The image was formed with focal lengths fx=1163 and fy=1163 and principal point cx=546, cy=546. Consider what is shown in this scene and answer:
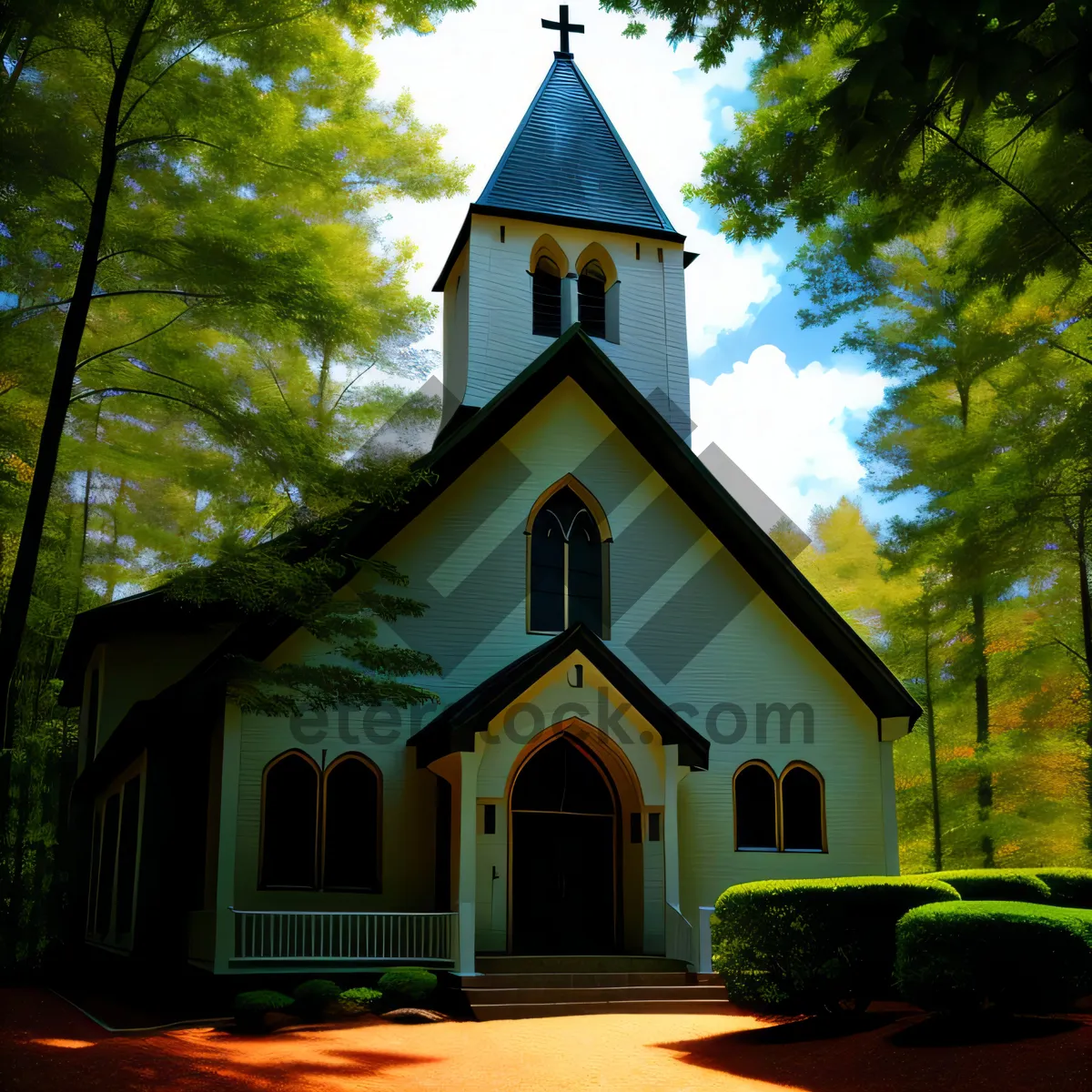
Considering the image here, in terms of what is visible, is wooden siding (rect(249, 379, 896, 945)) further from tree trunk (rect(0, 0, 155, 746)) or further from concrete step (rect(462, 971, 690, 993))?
tree trunk (rect(0, 0, 155, 746))

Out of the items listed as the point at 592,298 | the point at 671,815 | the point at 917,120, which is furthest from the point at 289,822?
the point at 917,120

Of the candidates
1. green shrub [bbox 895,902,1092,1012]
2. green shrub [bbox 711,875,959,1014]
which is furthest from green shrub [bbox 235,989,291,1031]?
green shrub [bbox 895,902,1092,1012]

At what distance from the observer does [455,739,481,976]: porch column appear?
13.5 meters

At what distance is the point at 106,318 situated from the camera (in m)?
17.3

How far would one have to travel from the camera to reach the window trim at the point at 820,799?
17422 millimetres

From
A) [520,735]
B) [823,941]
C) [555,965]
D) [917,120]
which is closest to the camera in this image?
[917,120]

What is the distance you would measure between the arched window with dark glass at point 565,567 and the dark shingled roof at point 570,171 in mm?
6661

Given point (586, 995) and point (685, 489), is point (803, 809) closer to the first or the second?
point (685, 489)

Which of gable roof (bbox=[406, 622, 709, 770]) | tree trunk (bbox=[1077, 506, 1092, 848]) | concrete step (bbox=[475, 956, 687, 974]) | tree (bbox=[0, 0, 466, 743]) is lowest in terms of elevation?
concrete step (bbox=[475, 956, 687, 974])

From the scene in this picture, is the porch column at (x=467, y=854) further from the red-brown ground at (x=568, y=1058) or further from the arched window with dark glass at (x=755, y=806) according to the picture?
the arched window with dark glass at (x=755, y=806)

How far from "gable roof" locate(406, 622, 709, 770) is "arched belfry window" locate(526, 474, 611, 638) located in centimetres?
138

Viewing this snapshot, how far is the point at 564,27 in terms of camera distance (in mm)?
25234

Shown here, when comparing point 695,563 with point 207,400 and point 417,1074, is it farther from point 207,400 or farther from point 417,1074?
point 417,1074

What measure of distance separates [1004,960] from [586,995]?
232 inches
